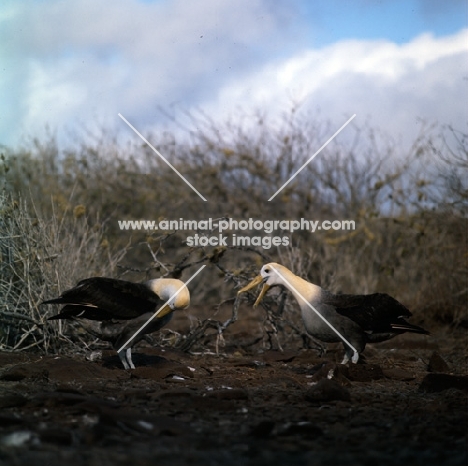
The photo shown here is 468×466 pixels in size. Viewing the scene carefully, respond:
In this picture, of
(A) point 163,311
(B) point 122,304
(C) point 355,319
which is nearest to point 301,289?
(C) point 355,319

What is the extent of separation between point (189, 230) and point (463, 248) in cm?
539

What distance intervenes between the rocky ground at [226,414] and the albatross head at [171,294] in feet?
1.69

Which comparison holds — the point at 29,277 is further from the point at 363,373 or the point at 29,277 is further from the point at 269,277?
the point at 363,373

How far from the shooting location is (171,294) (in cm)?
693

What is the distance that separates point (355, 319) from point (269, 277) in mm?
1028

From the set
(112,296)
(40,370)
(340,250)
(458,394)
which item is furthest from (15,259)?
(340,250)

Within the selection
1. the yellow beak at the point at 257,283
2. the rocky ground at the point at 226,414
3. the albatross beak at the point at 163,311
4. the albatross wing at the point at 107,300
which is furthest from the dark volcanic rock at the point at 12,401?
the yellow beak at the point at 257,283

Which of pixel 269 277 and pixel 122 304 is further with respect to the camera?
pixel 269 277

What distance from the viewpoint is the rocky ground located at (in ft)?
11.6

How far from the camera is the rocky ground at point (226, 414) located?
3.55 metres

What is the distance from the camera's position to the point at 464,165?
1009cm

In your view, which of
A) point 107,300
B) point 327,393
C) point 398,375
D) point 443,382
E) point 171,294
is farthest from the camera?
point 171,294

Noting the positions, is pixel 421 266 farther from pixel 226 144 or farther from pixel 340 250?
pixel 226 144

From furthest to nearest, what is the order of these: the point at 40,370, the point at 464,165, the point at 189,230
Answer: the point at 189,230, the point at 464,165, the point at 40,370
